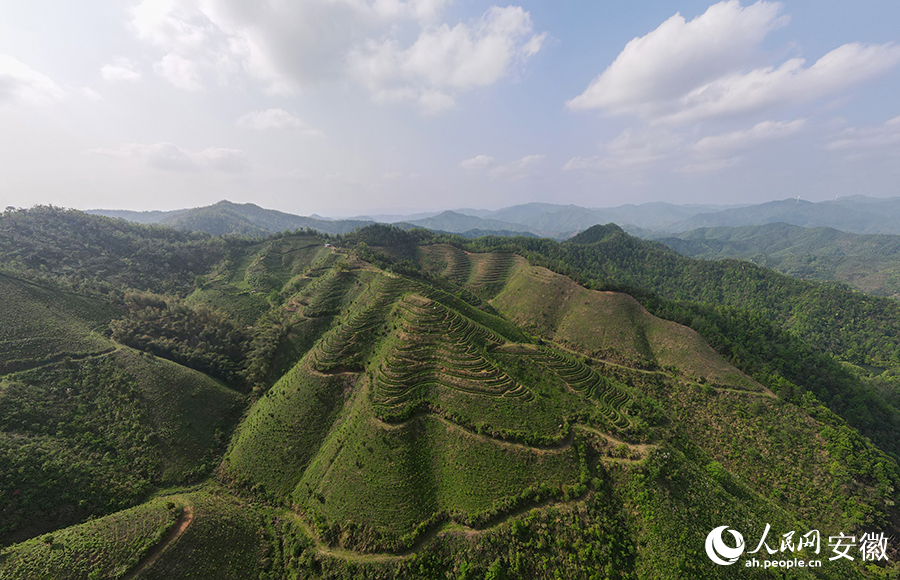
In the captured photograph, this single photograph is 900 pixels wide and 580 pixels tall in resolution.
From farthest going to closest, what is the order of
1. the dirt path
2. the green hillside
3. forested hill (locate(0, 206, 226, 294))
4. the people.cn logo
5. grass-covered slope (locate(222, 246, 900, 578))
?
forested hill (locate(0, 206, 226, 294)) → grass-covered slope (locate(222, 246, 900, 578)) → the green hillside → the people.cn logo → the dirt path

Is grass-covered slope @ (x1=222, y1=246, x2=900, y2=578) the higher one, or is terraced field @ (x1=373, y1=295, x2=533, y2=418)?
terraced field @ (x1=373, y1=295, x2=533, y2=418)

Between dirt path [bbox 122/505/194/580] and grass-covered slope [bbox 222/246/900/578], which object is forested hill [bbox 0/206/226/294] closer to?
dirt path [bbox 122/505/194/580]

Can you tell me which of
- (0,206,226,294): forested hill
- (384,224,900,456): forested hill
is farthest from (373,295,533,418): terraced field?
(0,206,226,294): forested hill

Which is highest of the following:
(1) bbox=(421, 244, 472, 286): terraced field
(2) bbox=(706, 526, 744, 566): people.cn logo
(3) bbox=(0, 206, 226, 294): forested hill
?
(3) bbox=(0, 206, 226, 294): forested hill

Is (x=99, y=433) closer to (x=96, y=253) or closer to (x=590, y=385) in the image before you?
(x=590, y=385)

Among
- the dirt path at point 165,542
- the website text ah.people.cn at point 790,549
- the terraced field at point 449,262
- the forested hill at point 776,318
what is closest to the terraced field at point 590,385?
the website text ah.people.cn at point 790,549

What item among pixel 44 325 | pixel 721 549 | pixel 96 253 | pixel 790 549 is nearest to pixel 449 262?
pixel 44 325

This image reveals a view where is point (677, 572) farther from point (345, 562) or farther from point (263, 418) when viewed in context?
point (263, 418)
